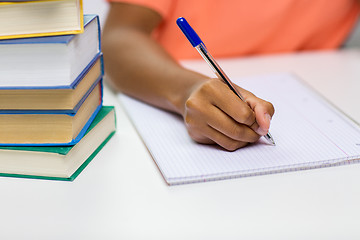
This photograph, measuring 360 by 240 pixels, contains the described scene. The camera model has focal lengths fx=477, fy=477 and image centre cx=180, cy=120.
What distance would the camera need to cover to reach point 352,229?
48cm

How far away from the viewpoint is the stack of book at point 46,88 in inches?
20.5

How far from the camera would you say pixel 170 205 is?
0.52 metres

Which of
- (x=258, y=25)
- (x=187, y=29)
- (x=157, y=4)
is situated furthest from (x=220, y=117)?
(x=258, y=25)

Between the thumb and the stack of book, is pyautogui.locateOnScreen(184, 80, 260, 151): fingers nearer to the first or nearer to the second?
the thumb

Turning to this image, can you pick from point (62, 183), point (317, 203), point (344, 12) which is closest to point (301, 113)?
point (317, 203)

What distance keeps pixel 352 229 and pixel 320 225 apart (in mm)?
31

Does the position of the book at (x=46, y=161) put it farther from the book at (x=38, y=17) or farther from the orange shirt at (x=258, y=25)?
the orange shirt at (x=258, y=25)

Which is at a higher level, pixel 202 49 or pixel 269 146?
pixel 202 49

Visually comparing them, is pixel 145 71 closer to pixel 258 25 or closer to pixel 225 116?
pixel 225 116

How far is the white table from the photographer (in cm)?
48

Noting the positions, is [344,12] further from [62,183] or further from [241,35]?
[62,183]

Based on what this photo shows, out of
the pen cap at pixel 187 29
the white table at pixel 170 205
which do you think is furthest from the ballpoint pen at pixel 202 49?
the white table at pixel 170 205

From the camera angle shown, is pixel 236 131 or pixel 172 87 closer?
pixel 236 131

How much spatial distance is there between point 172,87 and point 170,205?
0.88 ft
